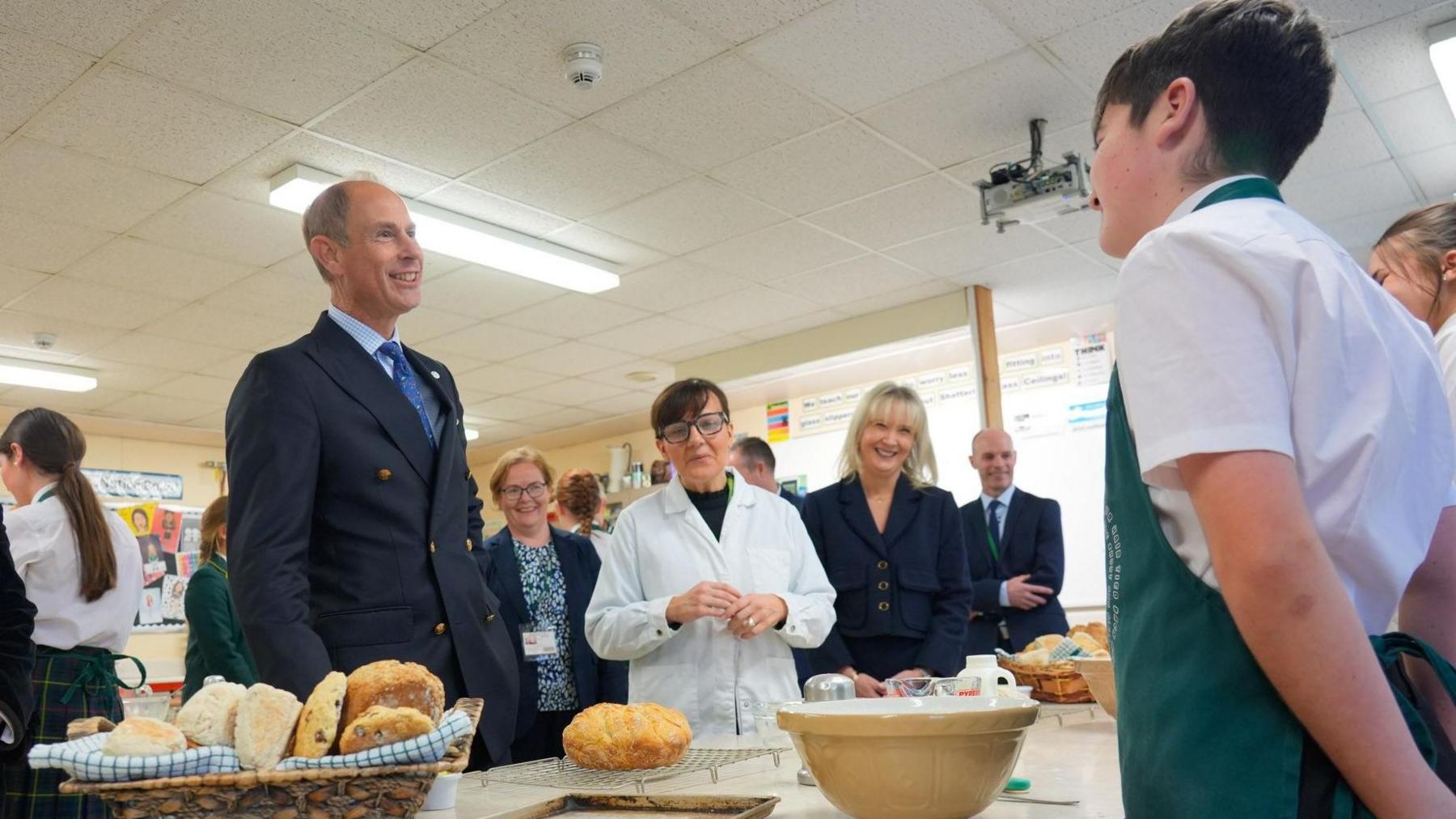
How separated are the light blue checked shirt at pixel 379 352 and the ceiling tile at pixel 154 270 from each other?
11.5 ft

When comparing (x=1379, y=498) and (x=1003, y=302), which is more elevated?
(x=1003, y=302)

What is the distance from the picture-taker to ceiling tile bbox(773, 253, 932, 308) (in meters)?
5.57

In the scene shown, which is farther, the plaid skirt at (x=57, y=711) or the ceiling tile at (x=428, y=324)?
the ceiling tile at (x=428, y=324)

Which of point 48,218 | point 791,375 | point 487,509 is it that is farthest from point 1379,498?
point 487,509

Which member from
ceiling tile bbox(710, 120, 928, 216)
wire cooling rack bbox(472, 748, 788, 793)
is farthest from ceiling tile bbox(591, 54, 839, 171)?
wire cooling rack bbox(472, 748, 788, 793)

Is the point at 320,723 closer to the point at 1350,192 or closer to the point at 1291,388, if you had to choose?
the point at 1291,388

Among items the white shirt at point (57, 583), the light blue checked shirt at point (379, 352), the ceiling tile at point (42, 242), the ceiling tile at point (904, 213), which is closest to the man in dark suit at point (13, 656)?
the light blue checked shirt at point (379, 352)

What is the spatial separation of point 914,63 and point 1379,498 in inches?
120

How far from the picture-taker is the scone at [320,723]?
84cm

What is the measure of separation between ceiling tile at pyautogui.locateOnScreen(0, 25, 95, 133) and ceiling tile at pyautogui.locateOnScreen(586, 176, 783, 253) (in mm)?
2051

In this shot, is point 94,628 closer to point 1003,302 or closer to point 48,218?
point 48,218

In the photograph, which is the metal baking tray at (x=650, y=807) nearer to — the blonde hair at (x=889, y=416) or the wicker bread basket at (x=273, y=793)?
the wicker bread basket at (x=273, y=793)

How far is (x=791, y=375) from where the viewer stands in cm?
719

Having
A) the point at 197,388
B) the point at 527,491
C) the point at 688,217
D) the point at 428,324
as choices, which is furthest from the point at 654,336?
the point at 197,388
